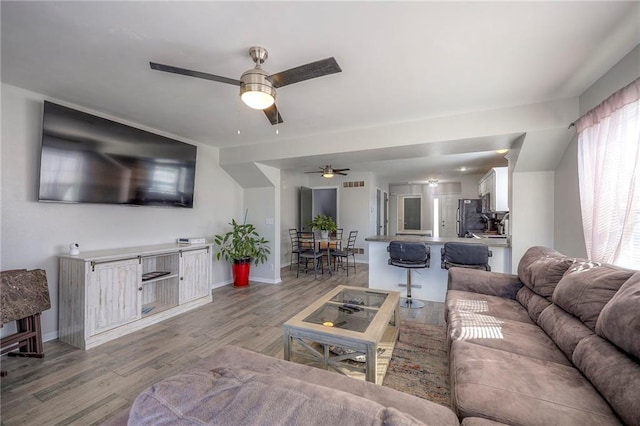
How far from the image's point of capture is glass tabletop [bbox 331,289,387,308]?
2.53 m

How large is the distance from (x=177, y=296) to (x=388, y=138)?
3.49 metres

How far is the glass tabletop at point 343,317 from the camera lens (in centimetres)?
206

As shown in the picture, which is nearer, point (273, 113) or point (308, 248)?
point (273, 113)

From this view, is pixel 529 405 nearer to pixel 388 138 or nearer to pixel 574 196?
pixel 574 196

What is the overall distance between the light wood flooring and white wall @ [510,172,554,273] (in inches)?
54.9

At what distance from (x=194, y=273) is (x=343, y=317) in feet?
8.08

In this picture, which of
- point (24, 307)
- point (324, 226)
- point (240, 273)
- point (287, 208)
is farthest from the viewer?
point (287, 208)

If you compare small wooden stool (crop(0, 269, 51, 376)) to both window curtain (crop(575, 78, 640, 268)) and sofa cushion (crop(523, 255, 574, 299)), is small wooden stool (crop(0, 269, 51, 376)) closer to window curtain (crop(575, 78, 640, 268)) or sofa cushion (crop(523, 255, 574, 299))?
sofa cushion (crop(523, 255, 574, 299))

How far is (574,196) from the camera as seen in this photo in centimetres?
283

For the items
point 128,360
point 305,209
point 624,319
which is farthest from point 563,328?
point 305,209

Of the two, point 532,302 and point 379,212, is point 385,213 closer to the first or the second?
point 379,212

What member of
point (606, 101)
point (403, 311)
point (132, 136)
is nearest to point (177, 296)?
point (132, 136)

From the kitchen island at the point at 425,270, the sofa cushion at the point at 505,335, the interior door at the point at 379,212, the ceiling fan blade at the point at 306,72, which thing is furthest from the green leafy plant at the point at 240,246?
the interior door at the point at 379,212

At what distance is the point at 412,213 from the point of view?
9664mm
